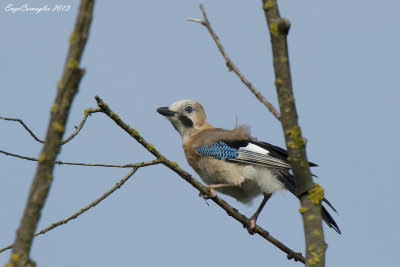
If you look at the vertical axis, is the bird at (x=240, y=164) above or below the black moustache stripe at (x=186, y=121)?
below

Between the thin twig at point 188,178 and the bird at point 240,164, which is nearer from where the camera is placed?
the thin twig at point 188,178

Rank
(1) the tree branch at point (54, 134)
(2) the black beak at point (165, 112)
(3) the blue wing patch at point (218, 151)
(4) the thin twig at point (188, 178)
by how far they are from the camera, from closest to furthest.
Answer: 1. (1) the tree branch at point (54, 134)
2. (4) the thin twig at point (188, 178)
3. (3) the blue wing patch at point (218, 151)
4. (2) the black beak at point (165, 112)

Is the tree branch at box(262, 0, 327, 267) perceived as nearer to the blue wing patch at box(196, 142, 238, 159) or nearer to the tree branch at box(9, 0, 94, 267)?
the tree branch at box(9, 0, 94, 267)

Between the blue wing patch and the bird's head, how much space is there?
35.1 inches

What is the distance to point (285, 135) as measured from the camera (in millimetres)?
3414

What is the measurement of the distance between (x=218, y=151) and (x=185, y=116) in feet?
4.75

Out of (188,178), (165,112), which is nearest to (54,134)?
(188,178)

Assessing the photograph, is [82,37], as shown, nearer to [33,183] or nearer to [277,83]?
[33,183]

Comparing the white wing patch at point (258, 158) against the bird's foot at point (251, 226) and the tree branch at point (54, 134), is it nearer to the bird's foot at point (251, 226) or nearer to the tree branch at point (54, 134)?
the bird's foot at point (251, 226)

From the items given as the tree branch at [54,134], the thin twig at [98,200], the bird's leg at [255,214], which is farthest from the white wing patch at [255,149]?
the tree branch at [54,134]

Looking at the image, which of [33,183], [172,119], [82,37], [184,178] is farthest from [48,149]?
[172,119]

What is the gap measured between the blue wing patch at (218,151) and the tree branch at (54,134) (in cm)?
537

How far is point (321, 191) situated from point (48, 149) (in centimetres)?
176

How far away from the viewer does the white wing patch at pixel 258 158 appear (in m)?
7.29
